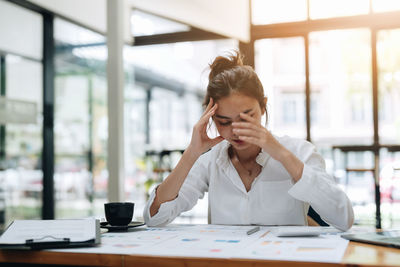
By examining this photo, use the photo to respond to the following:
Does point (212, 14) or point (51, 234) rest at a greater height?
point (212, 14)

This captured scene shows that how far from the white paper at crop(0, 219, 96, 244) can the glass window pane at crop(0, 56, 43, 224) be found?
2.75m

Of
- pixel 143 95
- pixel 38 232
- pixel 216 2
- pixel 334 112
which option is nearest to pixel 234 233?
pixel 38 232

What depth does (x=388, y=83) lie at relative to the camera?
13.6 feet

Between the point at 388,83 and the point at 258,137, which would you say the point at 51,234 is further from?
the point at 388,83

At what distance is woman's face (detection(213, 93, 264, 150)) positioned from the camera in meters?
1.55

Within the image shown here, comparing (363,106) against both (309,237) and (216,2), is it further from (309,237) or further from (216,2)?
(309,237)

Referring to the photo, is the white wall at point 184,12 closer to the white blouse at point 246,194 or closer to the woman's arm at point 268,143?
the white blouse at point 246,194

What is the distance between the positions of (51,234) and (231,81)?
0.80 meters

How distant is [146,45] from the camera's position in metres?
4.67

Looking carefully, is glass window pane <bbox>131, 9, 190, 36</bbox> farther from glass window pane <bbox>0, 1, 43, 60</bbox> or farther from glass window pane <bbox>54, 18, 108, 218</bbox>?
glass window pane <bbox>0, 1, 43, 60</bbox>

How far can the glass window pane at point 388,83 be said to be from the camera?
3994mm

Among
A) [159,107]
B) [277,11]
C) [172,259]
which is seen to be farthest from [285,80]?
[159,107]

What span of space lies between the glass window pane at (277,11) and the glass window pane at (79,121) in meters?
1.65

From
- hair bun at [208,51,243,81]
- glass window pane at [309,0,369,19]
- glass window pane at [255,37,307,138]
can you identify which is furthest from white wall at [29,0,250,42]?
hair bun at [208,51,243,81]
